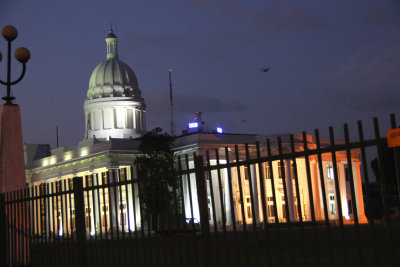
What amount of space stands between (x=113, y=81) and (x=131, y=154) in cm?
2885

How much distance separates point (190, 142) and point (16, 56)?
5355 centimetres

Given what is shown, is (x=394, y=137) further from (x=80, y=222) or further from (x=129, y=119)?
(x=129, y=119)

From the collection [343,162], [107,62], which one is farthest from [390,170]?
[107,62]

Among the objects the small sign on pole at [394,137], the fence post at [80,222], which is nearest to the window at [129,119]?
the fence post at [80,222]

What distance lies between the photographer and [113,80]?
338 feet

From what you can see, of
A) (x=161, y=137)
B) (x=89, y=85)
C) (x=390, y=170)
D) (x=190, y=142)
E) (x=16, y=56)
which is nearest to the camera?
(x=16, y=56)

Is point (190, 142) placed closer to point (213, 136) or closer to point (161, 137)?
point (213, 136)

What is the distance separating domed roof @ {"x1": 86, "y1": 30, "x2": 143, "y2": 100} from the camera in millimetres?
101438

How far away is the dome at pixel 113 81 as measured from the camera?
101438 millimetres

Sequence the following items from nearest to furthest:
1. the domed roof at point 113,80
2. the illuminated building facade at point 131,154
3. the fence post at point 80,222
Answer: the fence post at point 80,222 < the illuminated building facade at point 131,154 < the domed roof at point 113,80

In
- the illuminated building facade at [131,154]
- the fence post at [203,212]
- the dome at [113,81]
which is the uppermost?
the dome at [113,81]

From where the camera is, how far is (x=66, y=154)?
277 feet

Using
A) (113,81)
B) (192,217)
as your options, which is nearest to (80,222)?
(192,217)

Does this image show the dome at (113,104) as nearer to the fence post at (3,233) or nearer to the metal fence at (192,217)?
the metal fence at (192,217)
